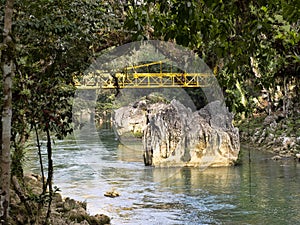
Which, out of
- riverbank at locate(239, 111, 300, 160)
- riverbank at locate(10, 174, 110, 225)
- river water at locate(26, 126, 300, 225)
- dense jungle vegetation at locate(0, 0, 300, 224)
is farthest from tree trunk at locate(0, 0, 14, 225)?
riverbank at locate(239, 111, 300, 160)

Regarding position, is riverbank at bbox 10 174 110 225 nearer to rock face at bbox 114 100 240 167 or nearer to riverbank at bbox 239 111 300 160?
rock face at bbox 114 100 240 167

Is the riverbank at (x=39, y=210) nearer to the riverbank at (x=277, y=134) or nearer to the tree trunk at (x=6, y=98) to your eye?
the tree trunk at (x=6, y=98)

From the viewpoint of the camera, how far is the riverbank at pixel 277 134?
13.3 metres

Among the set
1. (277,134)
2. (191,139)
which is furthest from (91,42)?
(277,134)

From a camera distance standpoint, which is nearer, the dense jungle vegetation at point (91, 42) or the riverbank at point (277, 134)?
the dense jungle vegetation at point (91, 42)

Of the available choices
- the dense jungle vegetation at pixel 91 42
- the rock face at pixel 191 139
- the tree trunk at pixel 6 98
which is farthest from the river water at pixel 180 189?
the tree trunk at pixel 6 98

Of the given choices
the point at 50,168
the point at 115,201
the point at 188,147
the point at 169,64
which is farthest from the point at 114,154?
the point at 50,168

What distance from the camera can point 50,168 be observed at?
4379mm

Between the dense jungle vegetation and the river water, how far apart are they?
1.02 m

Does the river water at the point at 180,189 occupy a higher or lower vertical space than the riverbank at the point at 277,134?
lower

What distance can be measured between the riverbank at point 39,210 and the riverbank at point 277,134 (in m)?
6.71

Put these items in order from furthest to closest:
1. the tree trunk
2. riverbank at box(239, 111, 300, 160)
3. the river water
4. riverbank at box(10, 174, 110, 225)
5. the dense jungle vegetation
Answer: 1. riverbank at box(239, 111, 300, 160)
2. the river water
3. riverbank at box(10, 174, 110, 225)
4. the tree trunk
5. the dense jungle vegetation

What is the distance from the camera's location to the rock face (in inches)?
471

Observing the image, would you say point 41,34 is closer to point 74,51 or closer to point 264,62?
point 74,51
